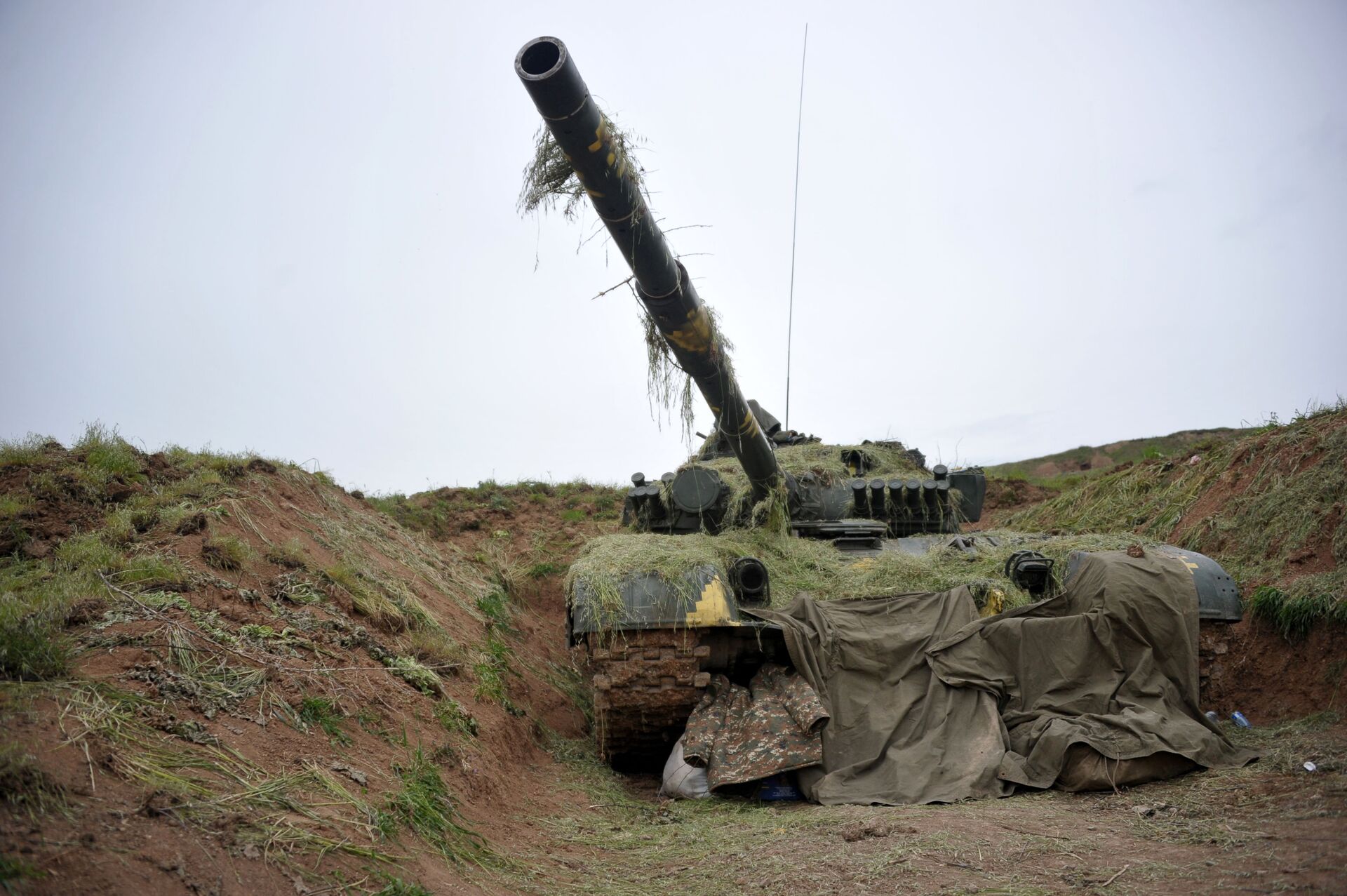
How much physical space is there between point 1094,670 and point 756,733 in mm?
2292

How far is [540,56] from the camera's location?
13.9 ft

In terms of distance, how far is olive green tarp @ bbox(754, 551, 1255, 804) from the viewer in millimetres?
5484

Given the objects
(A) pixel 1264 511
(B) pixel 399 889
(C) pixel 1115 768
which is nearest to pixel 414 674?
(B) pixel 399 889

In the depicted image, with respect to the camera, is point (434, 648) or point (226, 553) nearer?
point (226, 553)

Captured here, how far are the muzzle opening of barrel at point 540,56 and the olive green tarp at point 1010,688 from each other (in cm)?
369

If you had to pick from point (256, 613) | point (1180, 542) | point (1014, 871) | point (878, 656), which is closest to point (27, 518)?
point (256, 613)

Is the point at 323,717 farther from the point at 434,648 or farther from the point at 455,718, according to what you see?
the point at 434,648

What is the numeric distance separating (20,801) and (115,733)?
0.68m

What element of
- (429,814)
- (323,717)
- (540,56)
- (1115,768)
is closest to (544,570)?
(323,717)

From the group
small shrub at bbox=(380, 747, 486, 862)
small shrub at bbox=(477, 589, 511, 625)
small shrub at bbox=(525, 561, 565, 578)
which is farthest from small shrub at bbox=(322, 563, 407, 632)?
small shrub at bbox=(525, 561, 565, 578)

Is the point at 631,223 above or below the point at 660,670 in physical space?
above

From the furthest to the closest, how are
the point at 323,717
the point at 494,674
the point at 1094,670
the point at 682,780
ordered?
the point at 494,674 → the point at 1094,670 → the point at 682,780 → the point at 323,717

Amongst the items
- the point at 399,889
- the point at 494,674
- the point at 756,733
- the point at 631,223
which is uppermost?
the point at 631,223

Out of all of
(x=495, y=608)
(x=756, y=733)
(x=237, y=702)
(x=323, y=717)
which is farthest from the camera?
(x=495, y=608)
